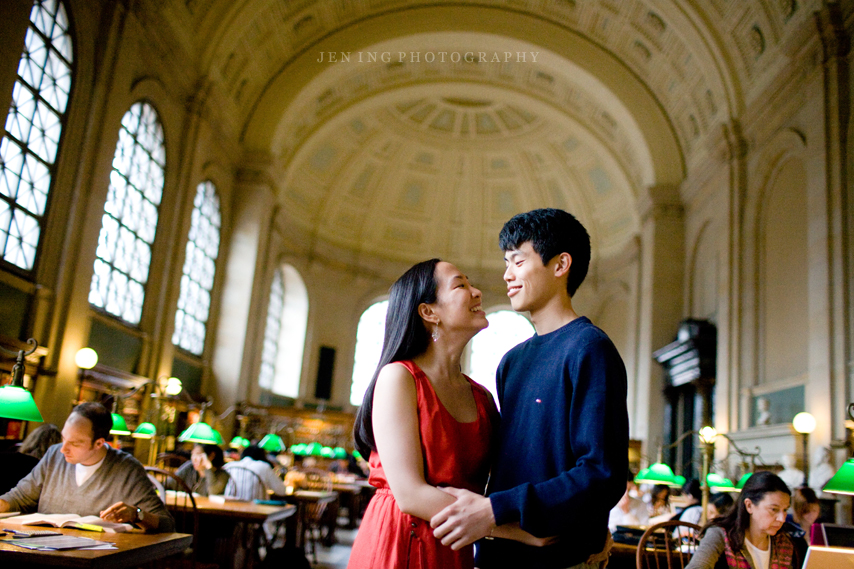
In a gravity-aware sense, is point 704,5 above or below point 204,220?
above

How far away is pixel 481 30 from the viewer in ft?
59.3

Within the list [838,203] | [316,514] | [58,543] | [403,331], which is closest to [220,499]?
[316,514]

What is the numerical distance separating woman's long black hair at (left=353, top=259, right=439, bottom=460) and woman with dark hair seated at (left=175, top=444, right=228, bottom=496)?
19.6 ft

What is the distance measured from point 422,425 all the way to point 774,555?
2809 millimetres

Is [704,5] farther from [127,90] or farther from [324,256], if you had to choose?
[324,256]

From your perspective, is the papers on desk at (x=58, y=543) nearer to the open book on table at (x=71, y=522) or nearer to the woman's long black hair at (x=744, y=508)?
the open book on table at (x=71, y=522)

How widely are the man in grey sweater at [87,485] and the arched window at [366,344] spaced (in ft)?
66.7

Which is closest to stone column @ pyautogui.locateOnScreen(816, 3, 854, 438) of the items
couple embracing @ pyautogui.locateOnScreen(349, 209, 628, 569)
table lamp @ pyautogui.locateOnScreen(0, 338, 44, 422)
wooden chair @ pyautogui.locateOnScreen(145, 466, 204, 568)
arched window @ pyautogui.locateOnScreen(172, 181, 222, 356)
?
wooden chair @ pyautogui.locateOnScreen(145, 466, 204, 568)

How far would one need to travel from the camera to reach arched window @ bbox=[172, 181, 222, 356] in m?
15.9

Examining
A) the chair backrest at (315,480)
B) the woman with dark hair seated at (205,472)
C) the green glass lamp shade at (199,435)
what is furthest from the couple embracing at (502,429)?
the chair backrest at (315,480)

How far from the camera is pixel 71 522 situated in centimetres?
365

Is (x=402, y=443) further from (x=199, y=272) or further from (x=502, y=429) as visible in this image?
(x=199, y=272)

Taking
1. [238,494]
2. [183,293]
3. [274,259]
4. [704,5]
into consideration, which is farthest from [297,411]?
[704,5]

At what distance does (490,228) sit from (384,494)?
23187 millimetres
